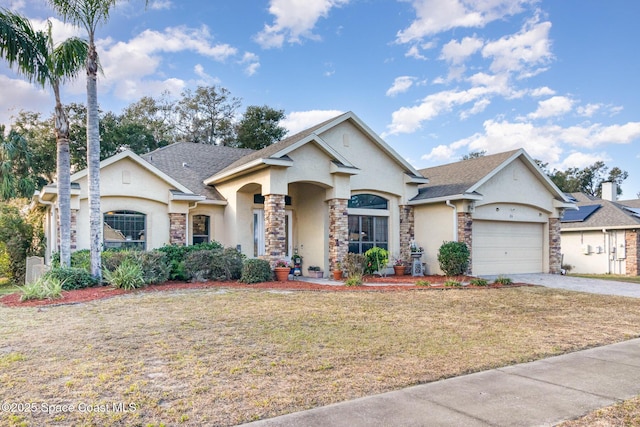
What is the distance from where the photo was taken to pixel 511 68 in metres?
20.2

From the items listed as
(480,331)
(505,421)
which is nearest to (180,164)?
(480,331)

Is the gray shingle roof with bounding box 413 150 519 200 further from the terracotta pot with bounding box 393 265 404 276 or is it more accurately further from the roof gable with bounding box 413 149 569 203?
the terracotta pot with bounding box 393 265 404 276

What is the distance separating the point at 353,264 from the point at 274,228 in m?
2.94

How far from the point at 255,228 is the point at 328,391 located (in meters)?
12.4

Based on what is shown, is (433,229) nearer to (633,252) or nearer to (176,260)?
(176,260)

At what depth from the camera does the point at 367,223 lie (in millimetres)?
17297

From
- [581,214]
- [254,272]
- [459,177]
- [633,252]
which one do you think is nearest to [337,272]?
[254,272]

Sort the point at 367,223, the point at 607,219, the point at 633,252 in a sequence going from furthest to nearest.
→ the point at 607,219 → the point at 633,252 → the point at 367,223

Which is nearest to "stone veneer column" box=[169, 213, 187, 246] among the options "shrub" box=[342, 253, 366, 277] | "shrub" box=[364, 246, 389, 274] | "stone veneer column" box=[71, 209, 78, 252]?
"stone veneer column" box=[71, 209, 78, 252]

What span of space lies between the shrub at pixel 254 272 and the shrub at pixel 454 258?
21.6ft

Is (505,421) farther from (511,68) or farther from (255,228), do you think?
(511,68)

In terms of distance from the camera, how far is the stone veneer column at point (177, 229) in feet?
52.0

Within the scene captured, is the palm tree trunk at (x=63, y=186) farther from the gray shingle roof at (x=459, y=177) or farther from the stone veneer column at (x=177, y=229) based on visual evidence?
the gray shingle roof at (x=459, y=177)

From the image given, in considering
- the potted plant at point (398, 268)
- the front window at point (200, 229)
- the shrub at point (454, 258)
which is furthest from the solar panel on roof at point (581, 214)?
the front window at point (200, 229)
